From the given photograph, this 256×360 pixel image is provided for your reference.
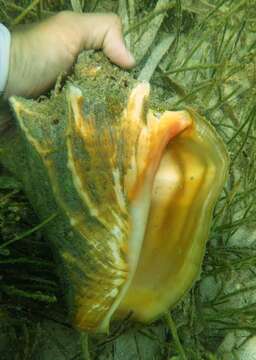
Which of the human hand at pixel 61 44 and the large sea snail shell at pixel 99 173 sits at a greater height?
the human hand at pixel 61 44

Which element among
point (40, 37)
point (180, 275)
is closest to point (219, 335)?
point (180, 275)


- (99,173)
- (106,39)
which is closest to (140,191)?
(99,173)

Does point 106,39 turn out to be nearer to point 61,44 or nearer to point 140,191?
point 61,44

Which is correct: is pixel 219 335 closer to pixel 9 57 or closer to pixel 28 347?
pixel 28 347

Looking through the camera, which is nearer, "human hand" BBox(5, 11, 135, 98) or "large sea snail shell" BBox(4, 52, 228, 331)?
"large sea snail shell" BBox(4, 52, 228, 331)

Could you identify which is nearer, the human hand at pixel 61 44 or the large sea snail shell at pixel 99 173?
the large sea snail shell at pixel 99 173

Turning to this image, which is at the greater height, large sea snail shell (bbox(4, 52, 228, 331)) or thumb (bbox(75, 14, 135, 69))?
thumb (bbox(75, 14, 135, 69))
